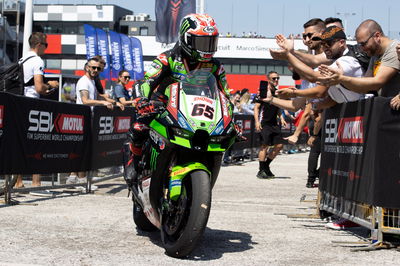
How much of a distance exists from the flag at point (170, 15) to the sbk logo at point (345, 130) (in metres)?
14.1

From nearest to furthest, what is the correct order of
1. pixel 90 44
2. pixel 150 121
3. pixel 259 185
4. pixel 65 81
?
pixel 150 121 → pixel 259 185 → pixel 65 81 → pixel 90 44

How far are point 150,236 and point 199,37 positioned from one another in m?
1.85

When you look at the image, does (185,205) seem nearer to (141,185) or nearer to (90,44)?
(141,185)

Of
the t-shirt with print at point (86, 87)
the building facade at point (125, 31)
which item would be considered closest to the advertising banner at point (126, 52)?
the t-shirt with print at point (86, 87)

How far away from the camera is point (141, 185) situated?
21.6ft

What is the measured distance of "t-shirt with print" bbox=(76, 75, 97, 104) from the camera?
12.0 metres

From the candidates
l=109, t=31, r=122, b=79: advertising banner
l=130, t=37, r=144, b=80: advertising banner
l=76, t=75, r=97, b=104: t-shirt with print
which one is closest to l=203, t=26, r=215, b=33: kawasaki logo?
l=76, t=75, r=97, b=104: t-shirt with print

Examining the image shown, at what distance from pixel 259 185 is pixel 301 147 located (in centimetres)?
1889

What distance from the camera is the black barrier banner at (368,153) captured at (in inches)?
259

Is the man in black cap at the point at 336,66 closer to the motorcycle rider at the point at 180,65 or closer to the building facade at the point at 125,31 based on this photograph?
the motorcycle rider at the point at 180,65

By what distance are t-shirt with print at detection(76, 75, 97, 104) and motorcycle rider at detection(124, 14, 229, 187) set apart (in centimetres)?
526

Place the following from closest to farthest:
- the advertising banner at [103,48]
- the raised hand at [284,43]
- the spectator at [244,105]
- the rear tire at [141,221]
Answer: the raised hand at [284,43] < the rear tire at [141,221] < the spectator at [244,105] < the advertising banner at [103,48]

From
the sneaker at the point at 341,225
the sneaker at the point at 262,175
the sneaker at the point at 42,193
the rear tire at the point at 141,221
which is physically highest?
the rear tire at the point at 141,221

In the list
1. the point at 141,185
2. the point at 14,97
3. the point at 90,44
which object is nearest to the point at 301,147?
the point at 90,44
